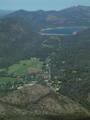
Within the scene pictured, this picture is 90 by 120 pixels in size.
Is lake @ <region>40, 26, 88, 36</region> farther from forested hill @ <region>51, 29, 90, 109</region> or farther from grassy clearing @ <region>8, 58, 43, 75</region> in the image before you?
grassy clearing @ <region>8, 58, 43, 75</region>

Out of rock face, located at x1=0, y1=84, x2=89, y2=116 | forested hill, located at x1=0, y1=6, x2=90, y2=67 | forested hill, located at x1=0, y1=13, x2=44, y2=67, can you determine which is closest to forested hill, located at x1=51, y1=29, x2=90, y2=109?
rock face, located at x1=0, y1=84, x2=89, y2=116

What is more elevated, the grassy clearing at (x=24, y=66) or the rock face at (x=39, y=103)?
the grassy clearing at (x=24, y=66)

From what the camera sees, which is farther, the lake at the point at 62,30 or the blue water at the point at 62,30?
the lake at the point at 62,30

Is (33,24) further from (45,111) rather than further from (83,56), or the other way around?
(45,111)

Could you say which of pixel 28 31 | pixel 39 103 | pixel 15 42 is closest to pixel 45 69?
pixel 15 42

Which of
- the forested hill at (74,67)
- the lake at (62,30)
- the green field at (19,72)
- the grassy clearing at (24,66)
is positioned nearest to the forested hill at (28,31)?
the grassy clearing at (24,66)

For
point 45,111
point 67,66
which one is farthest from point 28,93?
point 67,66

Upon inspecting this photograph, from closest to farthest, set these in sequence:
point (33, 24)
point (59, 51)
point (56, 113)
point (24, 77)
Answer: point (56, 113) → point (24, 77) → point (59, 51) → point (33, 24)

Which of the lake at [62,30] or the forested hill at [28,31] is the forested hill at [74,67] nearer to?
the forested hill at [28,31]
